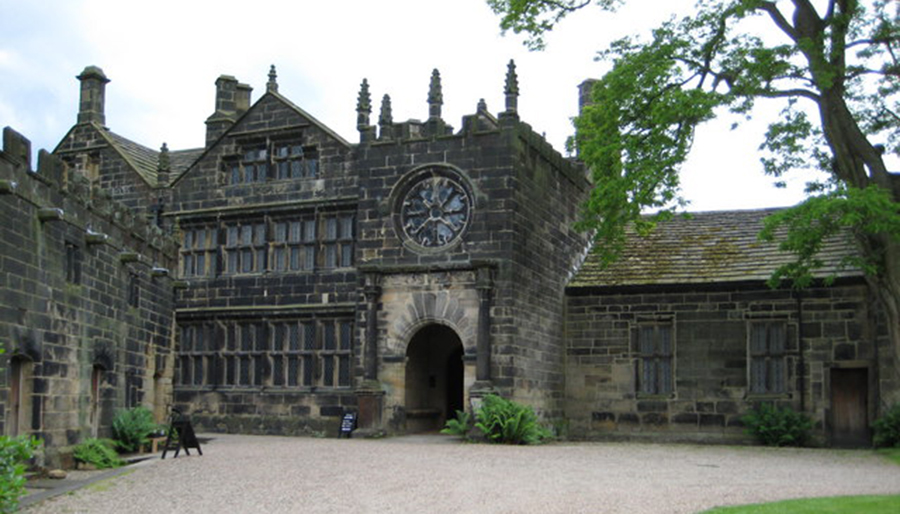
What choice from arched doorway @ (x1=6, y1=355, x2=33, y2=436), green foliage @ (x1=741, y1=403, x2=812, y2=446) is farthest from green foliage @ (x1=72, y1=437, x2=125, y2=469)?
green foliage @ (x1=741, y1=403, x2=812, y2=446)

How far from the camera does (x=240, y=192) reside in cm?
2889

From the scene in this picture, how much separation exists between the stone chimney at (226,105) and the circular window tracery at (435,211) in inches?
297

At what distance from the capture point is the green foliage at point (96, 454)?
17984 millimetres

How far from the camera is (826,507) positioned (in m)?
12.2

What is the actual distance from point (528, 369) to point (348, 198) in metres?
6.51

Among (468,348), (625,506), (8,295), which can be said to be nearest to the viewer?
(625,506)

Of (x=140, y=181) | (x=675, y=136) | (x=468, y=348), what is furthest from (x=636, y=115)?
(x=140, y=181)

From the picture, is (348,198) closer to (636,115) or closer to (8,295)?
(636,115)

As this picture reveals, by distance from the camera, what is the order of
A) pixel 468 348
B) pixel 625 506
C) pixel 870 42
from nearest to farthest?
pixel 625 506 → pixel 870 42 → pixel 468 348

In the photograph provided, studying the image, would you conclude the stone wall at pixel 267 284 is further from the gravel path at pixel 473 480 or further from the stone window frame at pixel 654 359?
the stone window frame at pixel 654 359

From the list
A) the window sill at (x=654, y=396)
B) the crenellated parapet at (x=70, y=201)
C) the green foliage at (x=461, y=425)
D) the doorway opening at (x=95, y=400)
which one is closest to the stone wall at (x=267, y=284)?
the green foliage at (x=461, y=425)

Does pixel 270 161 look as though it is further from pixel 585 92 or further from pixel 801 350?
pixel 801 350

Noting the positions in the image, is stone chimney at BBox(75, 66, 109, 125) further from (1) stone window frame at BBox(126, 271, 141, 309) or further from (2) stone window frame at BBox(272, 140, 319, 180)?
(1) stone window frame at BBox(126, 271, 141, 309)

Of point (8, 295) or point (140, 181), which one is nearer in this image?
point (8, 295)
